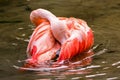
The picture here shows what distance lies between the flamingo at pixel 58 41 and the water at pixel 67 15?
16 cm

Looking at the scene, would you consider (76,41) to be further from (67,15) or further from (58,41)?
(67,15)

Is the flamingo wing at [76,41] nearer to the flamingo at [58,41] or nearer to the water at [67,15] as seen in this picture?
the flamingo at [58,41]

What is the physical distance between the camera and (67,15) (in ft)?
20.7

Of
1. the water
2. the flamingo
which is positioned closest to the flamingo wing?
the flamingo

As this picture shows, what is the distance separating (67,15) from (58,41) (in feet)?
6.10

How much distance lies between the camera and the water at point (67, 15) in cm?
394

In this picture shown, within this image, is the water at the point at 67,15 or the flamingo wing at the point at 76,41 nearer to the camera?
the water at the point at 67,15

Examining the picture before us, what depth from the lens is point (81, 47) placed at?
4535 mm

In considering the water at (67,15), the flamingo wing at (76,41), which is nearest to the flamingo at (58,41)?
the flamingo wing at (76,41)

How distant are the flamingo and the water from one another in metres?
0.16

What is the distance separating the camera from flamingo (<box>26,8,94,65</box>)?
14.1ft

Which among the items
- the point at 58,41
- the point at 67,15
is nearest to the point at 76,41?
the point at 58,41

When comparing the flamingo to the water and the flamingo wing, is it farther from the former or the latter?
the water

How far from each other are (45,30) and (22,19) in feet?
5.08
